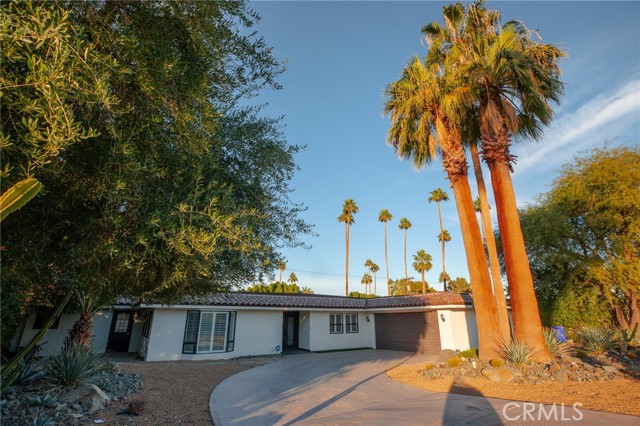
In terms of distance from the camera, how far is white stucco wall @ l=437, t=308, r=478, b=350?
19844 mm

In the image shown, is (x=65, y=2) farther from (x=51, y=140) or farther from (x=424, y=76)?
(x=424, y=76)

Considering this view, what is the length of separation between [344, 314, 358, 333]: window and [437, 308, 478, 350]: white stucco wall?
Answer: 6.37 meters

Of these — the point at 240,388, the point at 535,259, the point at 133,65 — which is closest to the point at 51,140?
the point at 133,65

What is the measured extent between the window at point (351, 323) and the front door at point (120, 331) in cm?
1464

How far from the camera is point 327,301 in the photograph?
2319cm

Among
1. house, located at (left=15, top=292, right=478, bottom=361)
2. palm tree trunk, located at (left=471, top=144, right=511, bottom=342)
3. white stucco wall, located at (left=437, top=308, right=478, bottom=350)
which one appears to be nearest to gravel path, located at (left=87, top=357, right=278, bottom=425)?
house, located at (left=15, top=292, right=478, bottom=361)

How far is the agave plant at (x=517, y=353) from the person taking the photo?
34.0ft

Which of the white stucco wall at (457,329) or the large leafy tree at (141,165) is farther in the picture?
the white stucco wall at (457,329)

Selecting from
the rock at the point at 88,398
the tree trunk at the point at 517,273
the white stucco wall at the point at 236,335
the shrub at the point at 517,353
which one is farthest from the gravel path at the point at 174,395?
the tree trunk at the point at 517,273

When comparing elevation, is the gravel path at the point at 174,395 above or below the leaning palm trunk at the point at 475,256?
below

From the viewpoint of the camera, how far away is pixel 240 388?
9.96 metres

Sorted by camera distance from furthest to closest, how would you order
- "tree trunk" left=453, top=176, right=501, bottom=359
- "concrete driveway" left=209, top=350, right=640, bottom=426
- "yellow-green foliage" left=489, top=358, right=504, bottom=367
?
1. "tree trunk" left=453, top=176, right=501, bottom=359
2. "yellow-green foliage" left=489, top=358, right=504, bottom=367
3. "concrete driveway" left=209, top=350, right=640, bottom=426

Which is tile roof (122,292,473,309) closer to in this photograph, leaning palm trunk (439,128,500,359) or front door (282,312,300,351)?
front door (282,312,300,351)

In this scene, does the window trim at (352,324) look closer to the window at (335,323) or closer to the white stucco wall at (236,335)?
the window at (335,323)
